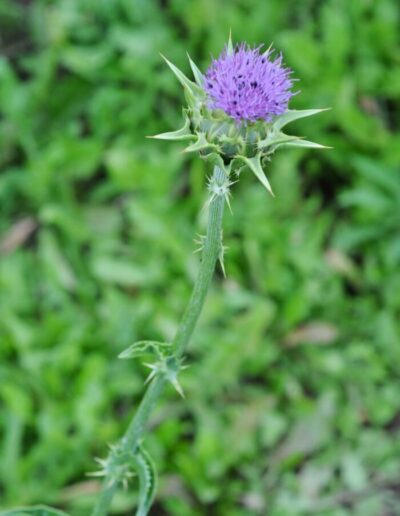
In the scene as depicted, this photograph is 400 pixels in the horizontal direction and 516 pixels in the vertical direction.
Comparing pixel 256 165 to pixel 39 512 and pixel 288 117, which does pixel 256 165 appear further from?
pixel 39 512

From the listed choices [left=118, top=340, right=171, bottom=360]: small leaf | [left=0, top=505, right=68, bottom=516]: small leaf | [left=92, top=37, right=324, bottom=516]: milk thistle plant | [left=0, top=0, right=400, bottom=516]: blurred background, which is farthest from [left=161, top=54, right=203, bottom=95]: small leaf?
[left=0, top=0, right=400, bottom=516]: blurred background

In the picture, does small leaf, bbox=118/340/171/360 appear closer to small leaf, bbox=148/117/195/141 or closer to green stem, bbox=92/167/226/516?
green stem, bbox=92/167/226/516

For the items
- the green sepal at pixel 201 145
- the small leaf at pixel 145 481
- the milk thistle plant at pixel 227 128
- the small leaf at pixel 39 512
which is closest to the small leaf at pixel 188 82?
the milk thistle plant at pixel 227 128

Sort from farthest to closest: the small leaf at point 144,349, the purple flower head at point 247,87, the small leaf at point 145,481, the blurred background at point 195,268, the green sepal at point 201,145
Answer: the blurred background at point 195,268
the small leaf at point 145,481
the small leaf at point 144,349
the purple flower head at point 247,87
the green sepal at point 201,145

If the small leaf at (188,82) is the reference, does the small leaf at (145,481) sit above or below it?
below

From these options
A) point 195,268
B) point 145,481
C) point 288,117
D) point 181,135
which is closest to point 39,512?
point 145,481

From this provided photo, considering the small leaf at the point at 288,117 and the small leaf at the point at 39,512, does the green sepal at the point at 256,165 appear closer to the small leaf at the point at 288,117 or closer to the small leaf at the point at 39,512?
the small leaf at the point at 288,117
